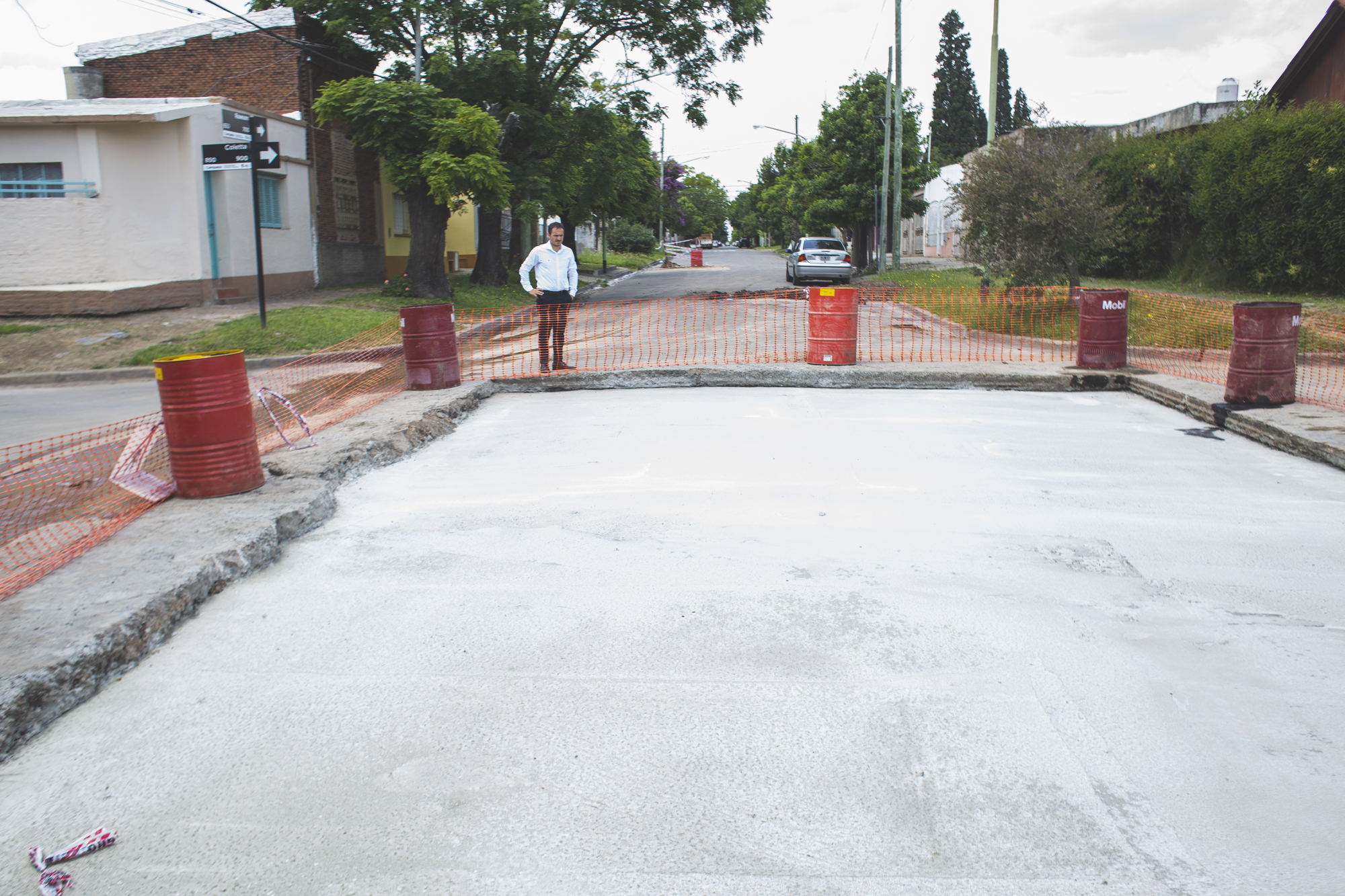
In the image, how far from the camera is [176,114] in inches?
727

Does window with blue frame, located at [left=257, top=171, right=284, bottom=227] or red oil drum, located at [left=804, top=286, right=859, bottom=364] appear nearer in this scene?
red oil drum, located at [left=804, top=286, right=859, bottom=364]

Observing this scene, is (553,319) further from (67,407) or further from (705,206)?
(705,206)

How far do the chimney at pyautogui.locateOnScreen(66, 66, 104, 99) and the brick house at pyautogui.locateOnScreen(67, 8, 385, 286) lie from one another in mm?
25

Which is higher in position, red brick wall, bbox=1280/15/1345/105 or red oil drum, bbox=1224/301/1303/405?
red brick wall, bbox=1280/15/1345/105

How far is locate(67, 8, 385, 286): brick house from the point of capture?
80.0 feet

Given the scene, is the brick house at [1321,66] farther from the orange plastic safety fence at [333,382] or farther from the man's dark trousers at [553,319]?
the orange plastic safety fence at [333,382]

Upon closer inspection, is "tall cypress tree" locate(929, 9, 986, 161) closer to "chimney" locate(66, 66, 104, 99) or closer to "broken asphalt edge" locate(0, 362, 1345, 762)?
"chimney" locate(66, 66, 104, 99)

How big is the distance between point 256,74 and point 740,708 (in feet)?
85.1

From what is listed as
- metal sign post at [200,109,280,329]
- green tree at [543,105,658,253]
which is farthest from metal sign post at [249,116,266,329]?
green tree at [543,105,658,253]

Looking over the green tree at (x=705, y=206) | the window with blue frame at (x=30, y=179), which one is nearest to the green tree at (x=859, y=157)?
the window with blue frame at (x=30, y=179)

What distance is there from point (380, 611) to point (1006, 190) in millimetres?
15562

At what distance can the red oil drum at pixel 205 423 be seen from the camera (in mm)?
5988

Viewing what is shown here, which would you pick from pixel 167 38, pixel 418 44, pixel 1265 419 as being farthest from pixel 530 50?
pixel 1265 419

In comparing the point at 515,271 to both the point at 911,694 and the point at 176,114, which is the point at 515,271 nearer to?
the point at 176,114
